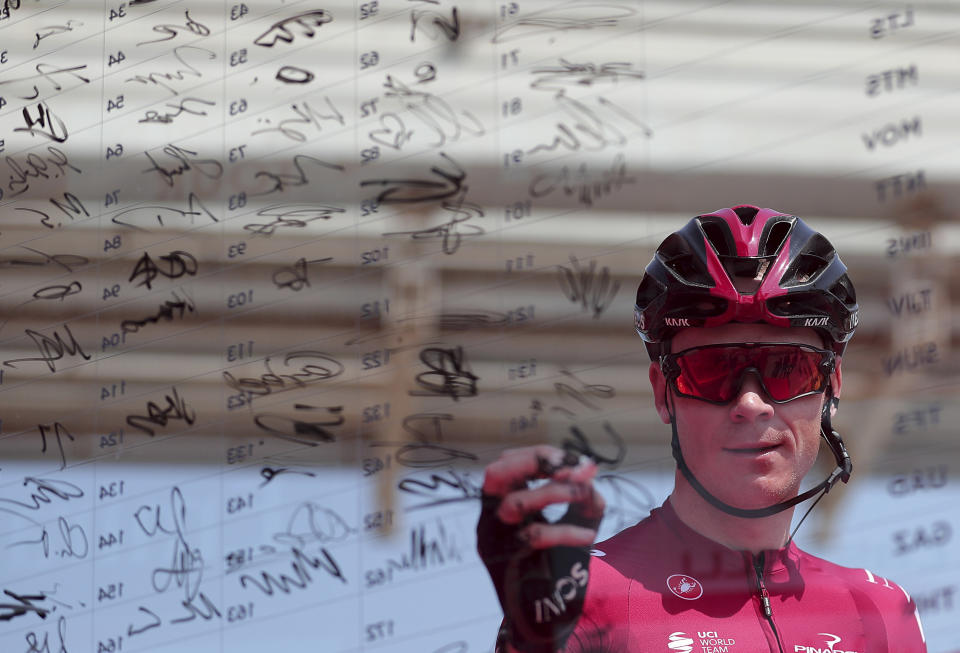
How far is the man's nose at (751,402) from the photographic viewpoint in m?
1.20

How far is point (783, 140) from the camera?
1411mm

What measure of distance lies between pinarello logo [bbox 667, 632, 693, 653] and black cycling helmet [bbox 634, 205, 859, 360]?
36cm

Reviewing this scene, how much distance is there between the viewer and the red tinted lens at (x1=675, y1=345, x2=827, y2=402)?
1.21m

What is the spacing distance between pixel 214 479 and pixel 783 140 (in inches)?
38.2

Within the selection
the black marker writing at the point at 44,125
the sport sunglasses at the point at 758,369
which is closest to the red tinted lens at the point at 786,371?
the sport sunglasses at the point at 758,369

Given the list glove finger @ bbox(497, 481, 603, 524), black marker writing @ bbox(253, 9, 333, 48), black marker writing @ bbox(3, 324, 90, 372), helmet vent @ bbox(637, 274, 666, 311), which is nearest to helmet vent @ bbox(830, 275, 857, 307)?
helmet vent @ bbox(637, 274, 666, 311)

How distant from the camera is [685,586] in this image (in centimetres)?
124

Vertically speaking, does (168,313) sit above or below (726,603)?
above

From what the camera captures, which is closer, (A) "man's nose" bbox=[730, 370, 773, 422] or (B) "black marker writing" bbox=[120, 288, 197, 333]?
(A) "man's nose" bbox=[730, 370, 773, 422]

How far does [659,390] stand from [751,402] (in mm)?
141

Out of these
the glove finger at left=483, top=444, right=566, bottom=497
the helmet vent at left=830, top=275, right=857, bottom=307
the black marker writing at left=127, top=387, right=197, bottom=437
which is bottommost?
the glove finger at left=483, top=444, right=566, bottom=497

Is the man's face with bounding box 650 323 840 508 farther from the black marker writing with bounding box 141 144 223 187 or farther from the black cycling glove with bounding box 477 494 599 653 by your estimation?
the black marker writing with bounding box 141 144 223 187

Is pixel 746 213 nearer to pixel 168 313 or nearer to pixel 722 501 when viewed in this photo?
pixel 722 501

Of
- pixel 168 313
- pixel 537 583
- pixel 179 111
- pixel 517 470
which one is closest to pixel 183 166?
pixel 179 111
